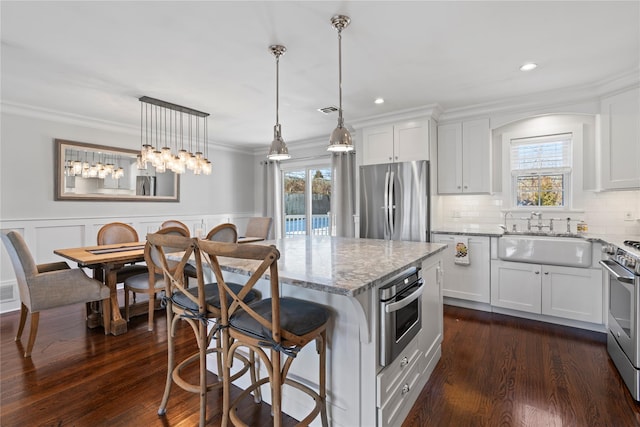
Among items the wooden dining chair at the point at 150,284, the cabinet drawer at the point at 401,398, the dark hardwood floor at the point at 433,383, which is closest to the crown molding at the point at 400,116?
the dark hardwood floor at the point at 433,383

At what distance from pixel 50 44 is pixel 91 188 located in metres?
2.55

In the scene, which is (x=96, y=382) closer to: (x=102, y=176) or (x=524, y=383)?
(x=524, y=383)

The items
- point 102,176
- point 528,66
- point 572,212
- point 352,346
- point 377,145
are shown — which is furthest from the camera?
point 102,176

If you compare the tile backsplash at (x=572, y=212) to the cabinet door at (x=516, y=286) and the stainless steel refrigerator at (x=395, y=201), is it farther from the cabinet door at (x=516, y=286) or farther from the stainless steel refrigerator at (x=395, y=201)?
the cabinet door at (x=516, y=286)

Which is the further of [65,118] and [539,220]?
[65,118]

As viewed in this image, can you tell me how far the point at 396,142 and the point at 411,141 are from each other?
208 mm

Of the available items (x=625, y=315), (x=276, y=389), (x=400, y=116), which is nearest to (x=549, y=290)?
(x=625, y=315)

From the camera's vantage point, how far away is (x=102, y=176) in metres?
4.44

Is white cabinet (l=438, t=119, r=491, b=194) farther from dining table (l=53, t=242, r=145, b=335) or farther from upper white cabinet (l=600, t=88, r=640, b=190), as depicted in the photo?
dining table (l=53, t=242, r=145, b=335)

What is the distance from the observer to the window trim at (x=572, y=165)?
3498mm

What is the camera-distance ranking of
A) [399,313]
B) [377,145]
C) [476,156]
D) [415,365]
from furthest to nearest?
[377,145], [476,156], [415,365], [399,313]

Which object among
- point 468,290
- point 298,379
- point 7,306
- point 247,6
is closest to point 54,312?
point 7,306

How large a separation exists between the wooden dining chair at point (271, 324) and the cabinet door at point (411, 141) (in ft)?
9.55

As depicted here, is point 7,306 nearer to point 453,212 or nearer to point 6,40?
point 6,40
